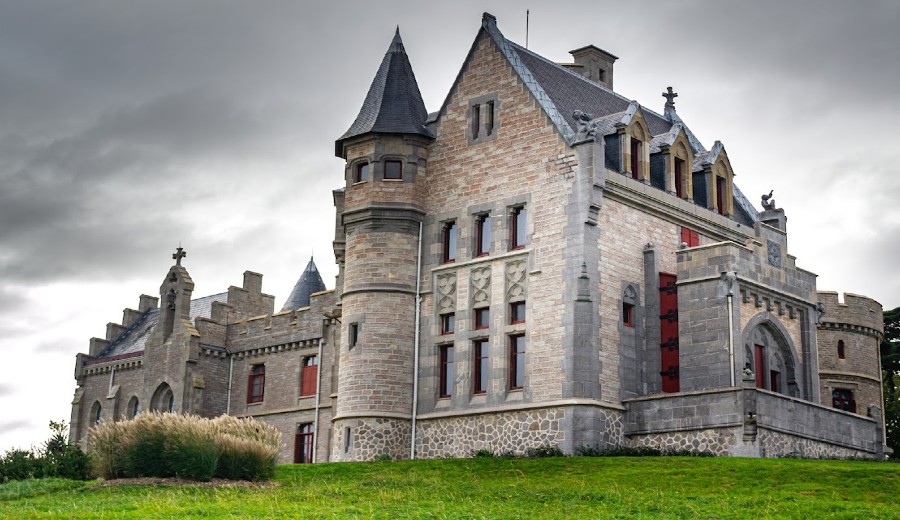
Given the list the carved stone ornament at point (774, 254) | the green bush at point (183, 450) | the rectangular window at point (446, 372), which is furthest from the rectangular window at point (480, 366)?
the green bush at point (183, 450)

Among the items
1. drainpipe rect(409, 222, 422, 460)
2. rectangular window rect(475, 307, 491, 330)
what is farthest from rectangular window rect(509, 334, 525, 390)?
drainpipe rect(409, 222, 422, 460)

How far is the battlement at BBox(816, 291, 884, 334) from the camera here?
50.5 meters

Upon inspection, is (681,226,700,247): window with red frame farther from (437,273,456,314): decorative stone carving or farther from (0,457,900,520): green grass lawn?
(0,457,900,520): green grass lawn

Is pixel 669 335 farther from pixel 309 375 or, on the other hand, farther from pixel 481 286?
pixel 309 375

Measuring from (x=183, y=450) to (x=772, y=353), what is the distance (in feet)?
60.9

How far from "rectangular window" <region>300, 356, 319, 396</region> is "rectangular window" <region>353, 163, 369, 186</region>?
1125 cm

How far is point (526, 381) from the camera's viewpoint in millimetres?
38594

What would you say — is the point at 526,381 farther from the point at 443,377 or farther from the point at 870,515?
the point at 870,515

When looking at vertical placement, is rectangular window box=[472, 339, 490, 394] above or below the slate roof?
below

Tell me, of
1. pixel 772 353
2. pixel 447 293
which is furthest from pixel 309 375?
pixel 772 353

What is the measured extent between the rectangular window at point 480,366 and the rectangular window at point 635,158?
691cm

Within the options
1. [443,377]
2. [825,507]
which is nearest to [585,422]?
[443,377]

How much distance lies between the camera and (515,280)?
131 feet

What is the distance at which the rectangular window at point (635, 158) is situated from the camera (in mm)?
41594
